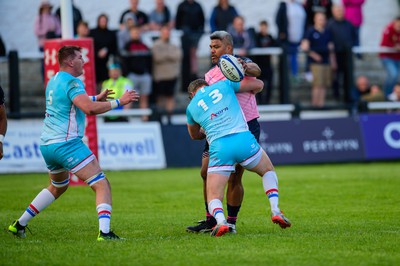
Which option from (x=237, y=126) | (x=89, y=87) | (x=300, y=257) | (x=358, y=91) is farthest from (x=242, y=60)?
(x=358, y=91)

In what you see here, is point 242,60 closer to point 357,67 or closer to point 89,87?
point 89,87

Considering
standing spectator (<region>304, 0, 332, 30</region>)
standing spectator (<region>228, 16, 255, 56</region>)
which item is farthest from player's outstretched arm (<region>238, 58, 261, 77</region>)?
standing spectator (<region>304, 0, 332, 30</region>)

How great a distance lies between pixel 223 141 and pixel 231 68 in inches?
31.0

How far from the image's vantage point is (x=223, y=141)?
1013cm

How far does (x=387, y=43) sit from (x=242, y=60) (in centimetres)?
1451

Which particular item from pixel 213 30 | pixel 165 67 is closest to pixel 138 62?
pixel 165 67

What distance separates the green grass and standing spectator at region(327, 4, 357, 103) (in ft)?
16.4

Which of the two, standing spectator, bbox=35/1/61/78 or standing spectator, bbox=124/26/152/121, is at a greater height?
standing spectator, bbox=35/1/61/78

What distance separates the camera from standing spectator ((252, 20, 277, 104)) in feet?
75.7

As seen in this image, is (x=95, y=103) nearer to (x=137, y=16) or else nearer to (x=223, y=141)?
(x=223, y=141)

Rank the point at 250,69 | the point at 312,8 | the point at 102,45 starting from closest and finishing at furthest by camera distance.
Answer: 1. the point at 250,69
2. the point at 102,45
3. the point at 312,8

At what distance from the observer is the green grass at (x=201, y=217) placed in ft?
28.9

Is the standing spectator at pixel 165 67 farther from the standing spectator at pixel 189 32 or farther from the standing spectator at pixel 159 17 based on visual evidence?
the standing spectator at pixel 159 17

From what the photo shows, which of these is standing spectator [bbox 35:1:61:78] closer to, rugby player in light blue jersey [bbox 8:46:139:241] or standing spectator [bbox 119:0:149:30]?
standing spectator [bbox 119:0:149:30]
